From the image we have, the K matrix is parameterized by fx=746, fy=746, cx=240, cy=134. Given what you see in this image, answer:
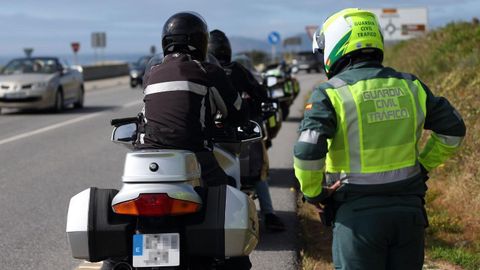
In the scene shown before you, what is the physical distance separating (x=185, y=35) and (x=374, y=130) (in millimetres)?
1536

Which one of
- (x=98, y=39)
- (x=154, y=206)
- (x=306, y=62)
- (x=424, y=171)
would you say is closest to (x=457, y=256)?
(x=424, y=171)

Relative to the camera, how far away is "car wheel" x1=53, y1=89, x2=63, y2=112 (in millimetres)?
19516

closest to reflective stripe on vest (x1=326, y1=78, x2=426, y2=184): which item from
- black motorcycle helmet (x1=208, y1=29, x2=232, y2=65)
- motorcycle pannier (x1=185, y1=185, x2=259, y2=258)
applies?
motorcycle pannier (x1=185, y1=185, x2=259, y2=258)

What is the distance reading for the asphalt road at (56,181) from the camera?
6004mm

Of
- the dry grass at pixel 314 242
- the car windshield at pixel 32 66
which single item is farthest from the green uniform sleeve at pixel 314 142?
the car windshield at pixel 32 66

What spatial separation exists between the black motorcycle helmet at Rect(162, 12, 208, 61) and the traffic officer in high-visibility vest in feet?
4.03

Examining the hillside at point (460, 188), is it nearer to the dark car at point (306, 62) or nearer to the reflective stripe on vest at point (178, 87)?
the reflective stripe on vest at point (178, 87)

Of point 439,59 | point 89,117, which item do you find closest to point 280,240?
point 439,59

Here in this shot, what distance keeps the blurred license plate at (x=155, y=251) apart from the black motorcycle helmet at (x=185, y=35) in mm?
1303

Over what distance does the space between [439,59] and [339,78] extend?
1191 centimetres

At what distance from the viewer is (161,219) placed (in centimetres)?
345

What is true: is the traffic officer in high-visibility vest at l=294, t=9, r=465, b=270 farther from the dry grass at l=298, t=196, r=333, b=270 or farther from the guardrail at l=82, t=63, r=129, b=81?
the guardrail at l=82, t=63, r=129, b=81

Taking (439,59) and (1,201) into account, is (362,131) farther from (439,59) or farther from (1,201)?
(439,59)

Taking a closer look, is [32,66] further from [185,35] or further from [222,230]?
[222,230]
